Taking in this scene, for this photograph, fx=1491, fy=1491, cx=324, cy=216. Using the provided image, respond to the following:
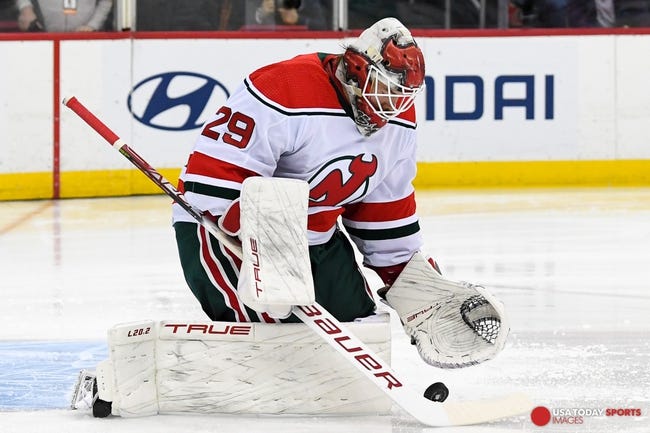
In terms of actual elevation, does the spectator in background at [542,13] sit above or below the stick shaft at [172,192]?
above

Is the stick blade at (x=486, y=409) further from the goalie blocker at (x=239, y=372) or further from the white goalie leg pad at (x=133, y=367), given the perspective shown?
the white goalie leg pad at (x=133, y=367)

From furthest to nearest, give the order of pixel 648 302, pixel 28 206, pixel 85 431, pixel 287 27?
pixel 287 27 < pixel 28 206 < pixel 648 302 < pixel 85 431

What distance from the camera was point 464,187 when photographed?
7.25 meters

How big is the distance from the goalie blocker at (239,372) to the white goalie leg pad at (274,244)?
0.47ft

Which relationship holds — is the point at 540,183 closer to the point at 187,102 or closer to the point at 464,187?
the point at 464,187

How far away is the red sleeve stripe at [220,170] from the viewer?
9.42 feet

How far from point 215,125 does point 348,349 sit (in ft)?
1.67

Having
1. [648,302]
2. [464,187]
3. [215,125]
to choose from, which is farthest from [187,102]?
[215,125]

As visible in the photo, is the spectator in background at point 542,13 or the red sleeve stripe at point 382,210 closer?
the red sleeve stripe at point 382,210

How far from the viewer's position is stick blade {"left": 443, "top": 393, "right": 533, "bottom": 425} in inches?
114

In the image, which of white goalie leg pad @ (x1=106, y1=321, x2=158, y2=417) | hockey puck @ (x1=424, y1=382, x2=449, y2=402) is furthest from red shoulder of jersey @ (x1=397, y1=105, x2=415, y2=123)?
white goalie leg pad @ (x1=106, y1=321, x2=158, y2=417)

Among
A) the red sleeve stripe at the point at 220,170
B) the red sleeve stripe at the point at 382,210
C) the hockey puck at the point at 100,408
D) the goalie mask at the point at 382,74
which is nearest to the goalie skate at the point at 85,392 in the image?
the hockey puck at the point at 100,408

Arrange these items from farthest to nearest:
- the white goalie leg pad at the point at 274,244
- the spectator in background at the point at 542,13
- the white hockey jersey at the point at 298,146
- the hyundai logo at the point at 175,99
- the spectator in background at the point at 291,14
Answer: the spectator in background at the point at 542,13
the spectator in background at the point at 291,14
the hyundai logo at the point at 175,99
the white hockey jersey at the point at 298,146
the white goalie leg pad at the point at 274,244

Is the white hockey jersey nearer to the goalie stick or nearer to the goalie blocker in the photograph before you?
the goalie stick
